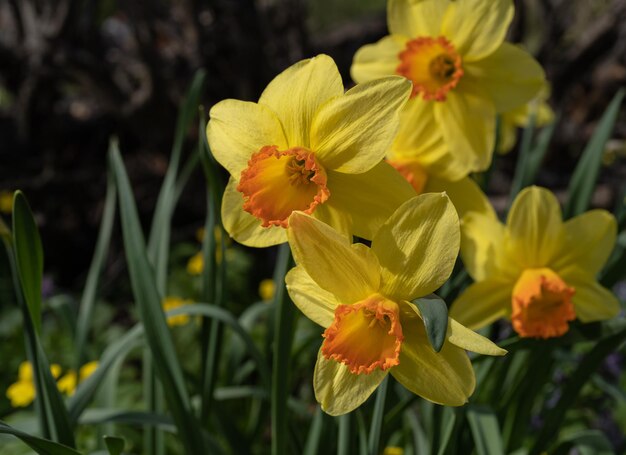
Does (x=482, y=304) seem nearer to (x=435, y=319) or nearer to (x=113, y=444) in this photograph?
(x=435, y=319)

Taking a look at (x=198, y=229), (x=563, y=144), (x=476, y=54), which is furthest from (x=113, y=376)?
(x=563, y=144)

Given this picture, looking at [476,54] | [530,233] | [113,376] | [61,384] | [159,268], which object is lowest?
[61,384]

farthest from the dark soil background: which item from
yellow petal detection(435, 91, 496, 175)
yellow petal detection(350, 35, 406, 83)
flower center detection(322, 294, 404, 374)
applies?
flower center detection(322, 294, 404, 374)

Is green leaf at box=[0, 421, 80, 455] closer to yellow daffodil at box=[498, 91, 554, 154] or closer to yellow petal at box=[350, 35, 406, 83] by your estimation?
yellow petal at box=[350, 35, 406, 83]

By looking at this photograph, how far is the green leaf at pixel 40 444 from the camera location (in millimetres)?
792

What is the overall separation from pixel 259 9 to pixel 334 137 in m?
2.86

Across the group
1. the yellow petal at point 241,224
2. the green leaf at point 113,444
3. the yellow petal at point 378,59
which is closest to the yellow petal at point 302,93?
the yellow petal at point 241,224

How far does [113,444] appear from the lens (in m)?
0.83

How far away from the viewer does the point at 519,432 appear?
49.9 inches

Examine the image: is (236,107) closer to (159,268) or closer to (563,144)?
(159,268)

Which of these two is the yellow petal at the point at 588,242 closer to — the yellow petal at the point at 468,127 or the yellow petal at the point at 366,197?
the yellow petal at the point at 468,127

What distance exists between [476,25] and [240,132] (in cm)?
47

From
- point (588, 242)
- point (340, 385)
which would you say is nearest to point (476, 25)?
point (588, 242)

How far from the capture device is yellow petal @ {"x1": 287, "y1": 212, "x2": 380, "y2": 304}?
0.69 metres
